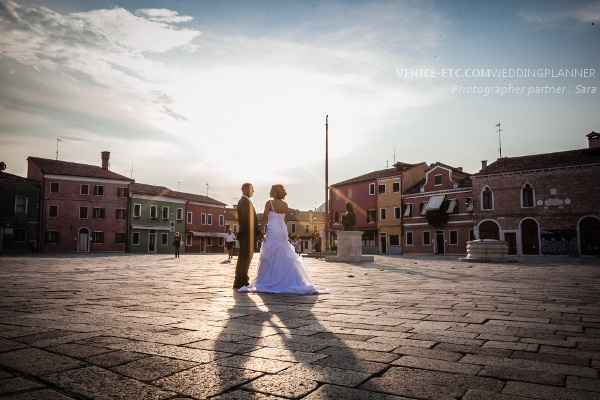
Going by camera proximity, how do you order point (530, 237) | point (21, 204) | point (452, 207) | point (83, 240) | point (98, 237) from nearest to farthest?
1. point (530, 237)
2. point (21, 204)
3. point (452, 207)
4. point (83, 240)
5. point (98, 237)

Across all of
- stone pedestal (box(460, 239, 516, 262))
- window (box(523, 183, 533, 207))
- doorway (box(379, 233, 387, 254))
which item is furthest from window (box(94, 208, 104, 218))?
window (box(523, 183, 533, 207))

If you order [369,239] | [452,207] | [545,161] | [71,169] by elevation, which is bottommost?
[369,239]

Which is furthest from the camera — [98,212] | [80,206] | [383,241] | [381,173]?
[381,173]

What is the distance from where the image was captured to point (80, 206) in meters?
41.1

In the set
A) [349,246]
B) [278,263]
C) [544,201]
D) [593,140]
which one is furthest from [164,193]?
[278,263]

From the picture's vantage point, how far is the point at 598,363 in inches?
99.3

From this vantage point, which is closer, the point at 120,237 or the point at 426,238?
the point at 426,238

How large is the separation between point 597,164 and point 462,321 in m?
32.6

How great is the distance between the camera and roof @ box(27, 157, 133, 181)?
39875 mm

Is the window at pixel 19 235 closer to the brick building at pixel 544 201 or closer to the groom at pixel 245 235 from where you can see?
the groom at pixel 245 235

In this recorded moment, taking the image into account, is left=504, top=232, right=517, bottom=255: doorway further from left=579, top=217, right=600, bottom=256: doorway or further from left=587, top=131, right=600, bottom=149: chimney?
left=587, top=131, right=600, bottom=149: chimney

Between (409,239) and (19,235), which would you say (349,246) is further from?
(19,235)

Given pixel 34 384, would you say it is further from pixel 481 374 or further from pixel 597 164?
pixel 597 164

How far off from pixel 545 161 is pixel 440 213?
9568 mm
